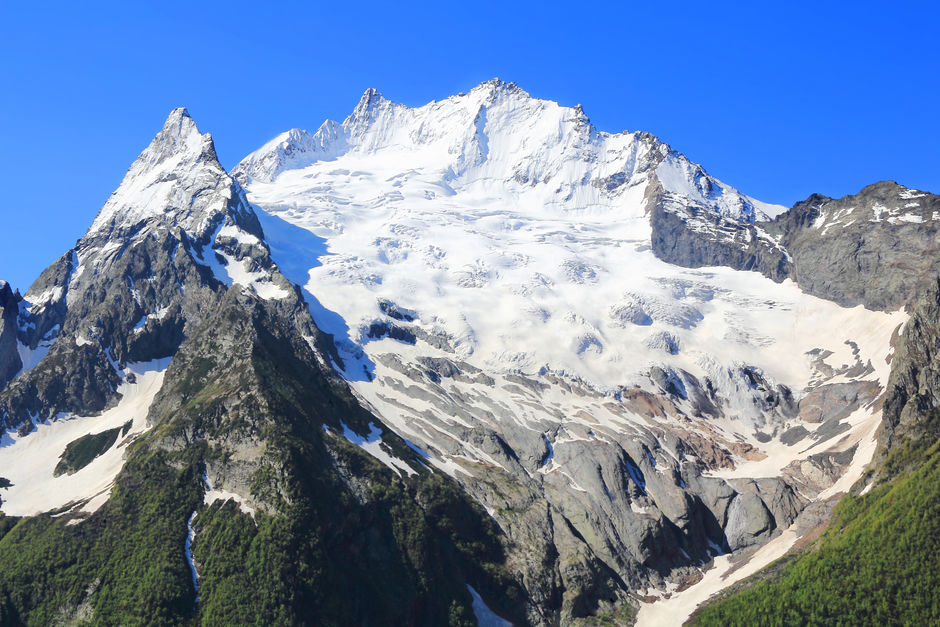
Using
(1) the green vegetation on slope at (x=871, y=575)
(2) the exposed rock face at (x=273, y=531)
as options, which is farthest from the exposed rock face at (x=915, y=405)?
(2) the exposed rock face at (x=273, y=531)

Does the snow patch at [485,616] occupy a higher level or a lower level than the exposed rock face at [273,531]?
lower

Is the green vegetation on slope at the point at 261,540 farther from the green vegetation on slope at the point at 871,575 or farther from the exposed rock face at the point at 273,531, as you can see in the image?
the green vegetation on slope at the point at 871,575

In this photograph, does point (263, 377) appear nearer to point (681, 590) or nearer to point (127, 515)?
point (127, 515)

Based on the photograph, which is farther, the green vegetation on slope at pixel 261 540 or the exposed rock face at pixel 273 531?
the exposed rock face at pixel 273 531

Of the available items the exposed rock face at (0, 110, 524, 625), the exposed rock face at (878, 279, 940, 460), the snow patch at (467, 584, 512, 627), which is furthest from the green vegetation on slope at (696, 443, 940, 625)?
the snow patch at (467, 584, 512, 627)

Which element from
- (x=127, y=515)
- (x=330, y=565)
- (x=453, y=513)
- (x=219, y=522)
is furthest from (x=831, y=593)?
(x=127, y=515)

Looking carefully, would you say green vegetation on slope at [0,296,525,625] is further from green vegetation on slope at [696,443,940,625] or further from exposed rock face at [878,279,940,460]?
exposed rock face at [878,279,940,460]

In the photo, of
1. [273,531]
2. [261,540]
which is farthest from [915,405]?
[261,540]

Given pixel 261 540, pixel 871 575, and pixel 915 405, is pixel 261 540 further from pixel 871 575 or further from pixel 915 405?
pixel 915 405

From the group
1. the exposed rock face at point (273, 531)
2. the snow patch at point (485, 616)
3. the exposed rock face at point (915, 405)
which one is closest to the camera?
the exposed rock face at point (273, 531)
